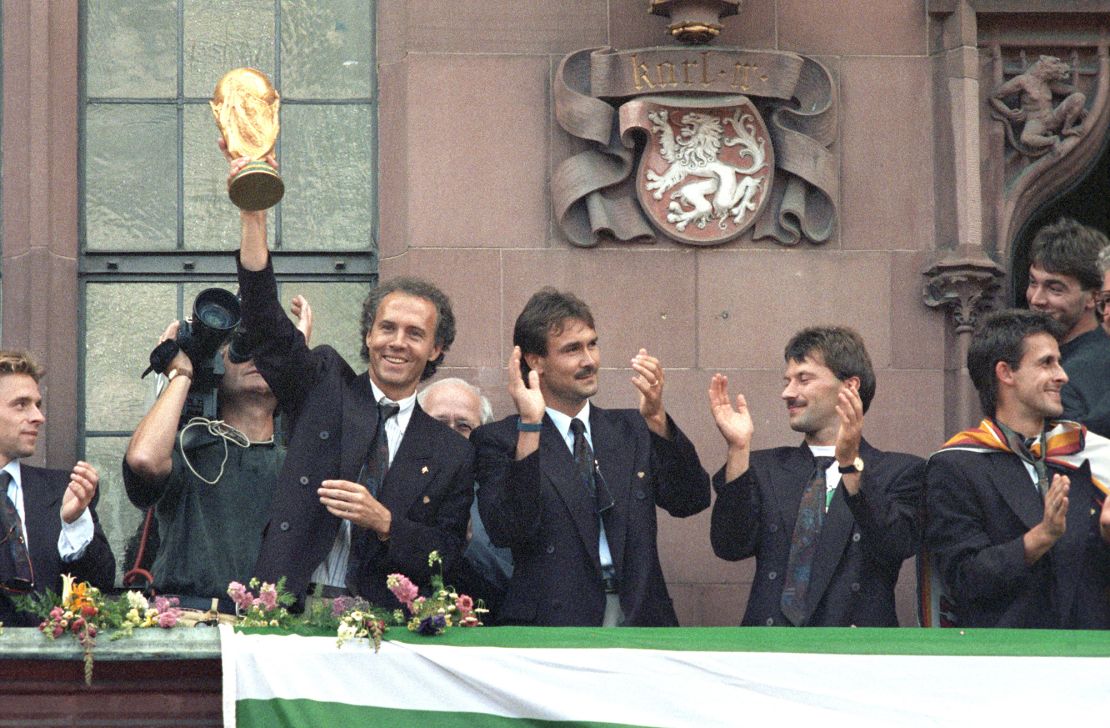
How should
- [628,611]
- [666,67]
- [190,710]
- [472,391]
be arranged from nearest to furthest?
[190,710] < [628,611] < [472,391] < [666,67]

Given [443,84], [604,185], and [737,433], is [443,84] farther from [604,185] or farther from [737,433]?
[737,433]

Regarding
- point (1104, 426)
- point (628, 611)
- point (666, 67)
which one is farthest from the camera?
point (666, 67)

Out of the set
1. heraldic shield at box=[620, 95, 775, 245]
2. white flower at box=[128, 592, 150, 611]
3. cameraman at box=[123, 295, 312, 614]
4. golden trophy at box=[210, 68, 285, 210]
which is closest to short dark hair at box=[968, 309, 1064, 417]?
heraldic shield at box=[620, 95, 775, 245]

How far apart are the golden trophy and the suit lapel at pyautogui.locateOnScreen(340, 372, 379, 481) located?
2.76 feet

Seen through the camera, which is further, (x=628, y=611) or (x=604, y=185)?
(x=604, y=185)

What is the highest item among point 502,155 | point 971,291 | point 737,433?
point 502,155

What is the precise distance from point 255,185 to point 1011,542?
3.02 meters

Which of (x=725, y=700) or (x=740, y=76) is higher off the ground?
(x=740, y=76)

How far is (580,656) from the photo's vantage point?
747 centimetres

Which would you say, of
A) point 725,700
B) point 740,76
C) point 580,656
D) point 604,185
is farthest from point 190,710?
point 740,76

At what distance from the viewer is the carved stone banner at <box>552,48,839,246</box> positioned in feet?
32.6

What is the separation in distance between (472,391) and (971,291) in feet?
7.98

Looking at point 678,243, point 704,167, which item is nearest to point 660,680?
point 678,243

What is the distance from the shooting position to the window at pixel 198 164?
413 inches
